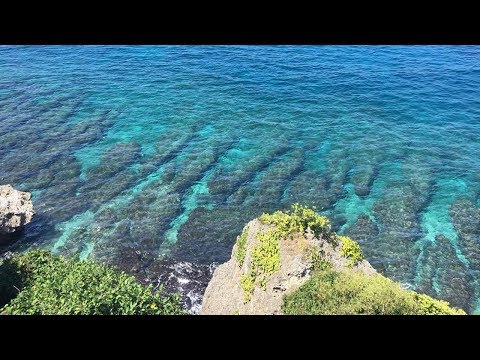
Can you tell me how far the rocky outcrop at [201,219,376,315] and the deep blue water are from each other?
492 centimetres

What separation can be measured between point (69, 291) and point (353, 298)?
13.3 meters

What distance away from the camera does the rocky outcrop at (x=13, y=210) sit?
104ft

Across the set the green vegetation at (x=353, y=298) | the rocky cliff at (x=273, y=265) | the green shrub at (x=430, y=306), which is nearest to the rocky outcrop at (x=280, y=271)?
the rocky cliff at (x=273, y=265)

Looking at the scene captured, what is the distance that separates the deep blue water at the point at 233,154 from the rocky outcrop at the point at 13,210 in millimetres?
1108

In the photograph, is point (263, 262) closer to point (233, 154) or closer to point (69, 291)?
point (69, 291)

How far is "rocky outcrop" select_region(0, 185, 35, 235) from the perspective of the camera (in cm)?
3155

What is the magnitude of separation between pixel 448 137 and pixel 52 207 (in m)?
41.1

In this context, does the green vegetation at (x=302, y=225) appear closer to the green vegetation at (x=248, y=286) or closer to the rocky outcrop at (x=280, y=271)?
the rocky outcrop at (x=280, y=271)

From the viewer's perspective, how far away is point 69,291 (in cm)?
2075

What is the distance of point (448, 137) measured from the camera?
48062mm

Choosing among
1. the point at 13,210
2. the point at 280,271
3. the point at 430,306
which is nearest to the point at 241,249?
the point at 280,271

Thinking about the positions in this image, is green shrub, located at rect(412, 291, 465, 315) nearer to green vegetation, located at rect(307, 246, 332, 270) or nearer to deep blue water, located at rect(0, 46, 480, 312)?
green vegetation, located at rect(307, 246, 332, 270)
